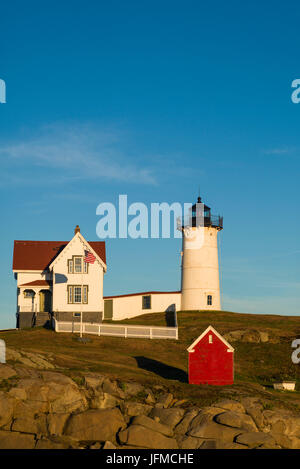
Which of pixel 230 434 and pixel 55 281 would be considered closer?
pixel 230 434

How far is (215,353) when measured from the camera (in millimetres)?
36281

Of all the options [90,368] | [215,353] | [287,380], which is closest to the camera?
[90,368]

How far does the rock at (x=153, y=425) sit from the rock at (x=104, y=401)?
7.61 feet

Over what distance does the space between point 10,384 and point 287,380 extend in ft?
67.2

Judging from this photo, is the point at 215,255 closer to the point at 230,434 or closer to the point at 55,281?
the point at 55,281

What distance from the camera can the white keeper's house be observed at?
5578cm

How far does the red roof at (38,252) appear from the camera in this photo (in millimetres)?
58094

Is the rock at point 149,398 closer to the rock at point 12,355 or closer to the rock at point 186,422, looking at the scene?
the rock at point 186,422

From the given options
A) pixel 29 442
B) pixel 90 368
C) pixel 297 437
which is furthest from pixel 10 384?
pixel 297 437

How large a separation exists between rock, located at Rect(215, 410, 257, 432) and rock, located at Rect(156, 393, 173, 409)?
9.90 ft

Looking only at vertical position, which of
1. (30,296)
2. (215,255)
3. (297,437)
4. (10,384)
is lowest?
(297,437)

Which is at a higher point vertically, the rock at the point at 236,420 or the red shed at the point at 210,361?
the red shed at the point at 210,361

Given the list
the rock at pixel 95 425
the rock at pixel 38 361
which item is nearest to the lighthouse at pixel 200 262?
the rock at pixel 38 361

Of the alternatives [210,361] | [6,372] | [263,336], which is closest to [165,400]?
[210,361]
